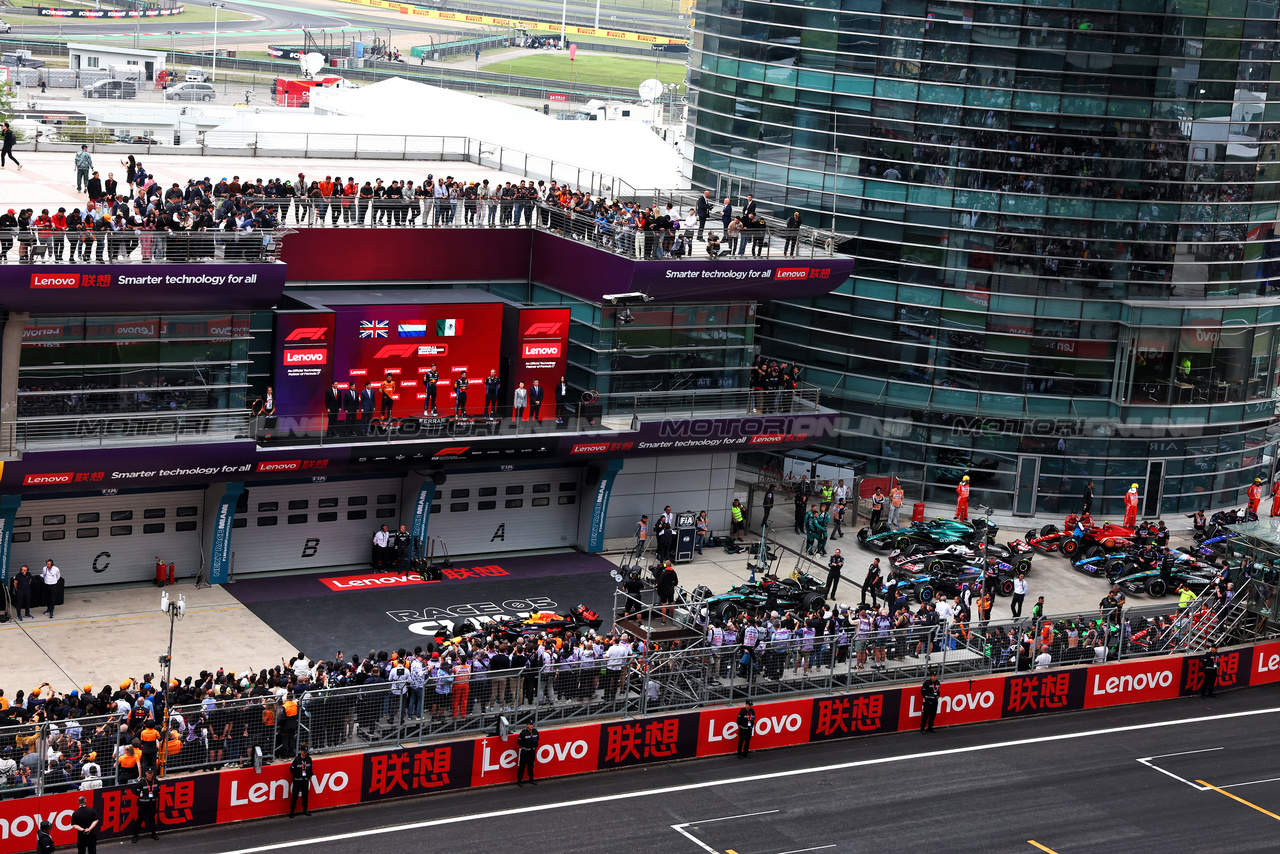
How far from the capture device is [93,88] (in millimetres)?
114000

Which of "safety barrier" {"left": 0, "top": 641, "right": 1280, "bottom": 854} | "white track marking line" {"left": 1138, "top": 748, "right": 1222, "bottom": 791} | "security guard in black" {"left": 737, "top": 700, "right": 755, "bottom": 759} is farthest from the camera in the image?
"white track marking line" {"left": 1138, "top": 748, "right": 1222, "bottom": 791}

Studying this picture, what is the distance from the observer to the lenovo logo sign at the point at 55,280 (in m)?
42.5

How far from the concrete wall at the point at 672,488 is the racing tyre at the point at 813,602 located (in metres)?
8.16

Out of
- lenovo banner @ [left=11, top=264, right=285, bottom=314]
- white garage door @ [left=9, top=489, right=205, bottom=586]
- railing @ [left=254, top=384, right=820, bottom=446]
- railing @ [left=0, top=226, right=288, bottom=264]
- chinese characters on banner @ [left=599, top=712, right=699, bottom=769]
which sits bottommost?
chinese characters on banner @ [left=599, top=712, right=699, bottom=769]

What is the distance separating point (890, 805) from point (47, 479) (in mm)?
23367

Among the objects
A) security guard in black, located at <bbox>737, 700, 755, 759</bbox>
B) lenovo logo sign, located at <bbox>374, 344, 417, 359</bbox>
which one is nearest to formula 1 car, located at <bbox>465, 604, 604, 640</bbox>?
security guard in black, located at <bbox>737, 700, 755, 759</bbox>

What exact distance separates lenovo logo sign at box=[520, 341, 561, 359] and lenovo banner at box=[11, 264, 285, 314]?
8428 millimetres

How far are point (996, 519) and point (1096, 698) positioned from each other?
1542 cm

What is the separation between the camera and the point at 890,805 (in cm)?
3706

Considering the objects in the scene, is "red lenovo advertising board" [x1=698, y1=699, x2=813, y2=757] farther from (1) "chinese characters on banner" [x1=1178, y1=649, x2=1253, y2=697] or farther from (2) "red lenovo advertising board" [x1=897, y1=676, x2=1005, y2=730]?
(1) "chinese characters on banner" [x1=1178, y1=649, x2=1253, y2=697]

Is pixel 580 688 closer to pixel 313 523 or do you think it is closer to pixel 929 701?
pixel 929 701

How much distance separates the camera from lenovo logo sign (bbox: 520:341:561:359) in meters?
51.8

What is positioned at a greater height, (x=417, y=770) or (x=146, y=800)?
(x=146, y=800)

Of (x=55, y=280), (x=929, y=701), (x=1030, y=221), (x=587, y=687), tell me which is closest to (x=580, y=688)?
(x=587, y=687)
